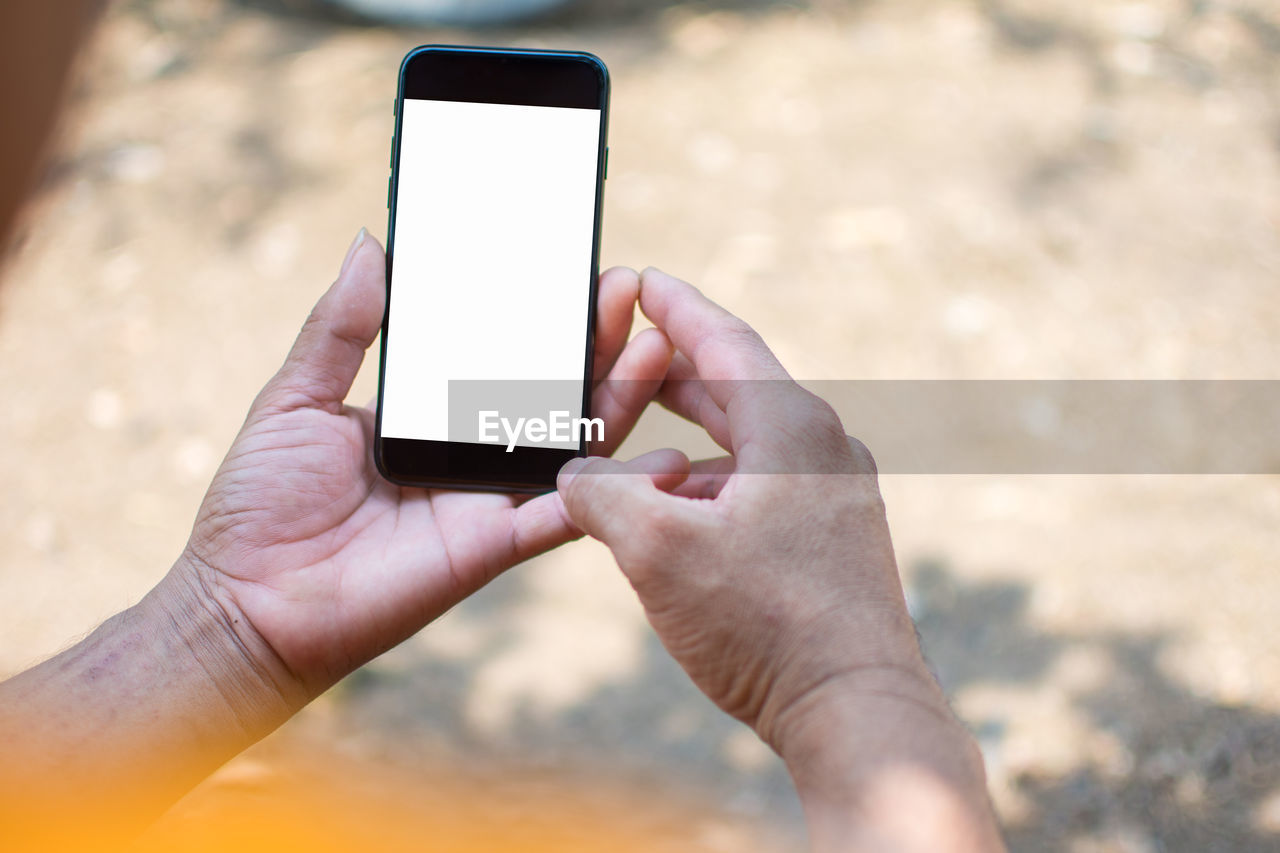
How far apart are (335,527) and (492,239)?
0.55 meters

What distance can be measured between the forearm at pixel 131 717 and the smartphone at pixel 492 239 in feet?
1.48

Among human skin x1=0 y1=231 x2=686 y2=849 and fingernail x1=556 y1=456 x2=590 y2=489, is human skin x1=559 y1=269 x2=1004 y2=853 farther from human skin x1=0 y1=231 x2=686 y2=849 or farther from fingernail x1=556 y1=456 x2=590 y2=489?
human skin x1=0 y1=231 x2=686 y2=849

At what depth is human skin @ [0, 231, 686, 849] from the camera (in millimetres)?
1349

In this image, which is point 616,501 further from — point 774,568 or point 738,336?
point 738,336

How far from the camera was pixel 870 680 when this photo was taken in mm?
1076

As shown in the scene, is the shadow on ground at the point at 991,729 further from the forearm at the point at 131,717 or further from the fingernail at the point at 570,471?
the fingernail at the point at 570,471

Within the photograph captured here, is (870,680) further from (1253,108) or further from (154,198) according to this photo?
(1253,108)

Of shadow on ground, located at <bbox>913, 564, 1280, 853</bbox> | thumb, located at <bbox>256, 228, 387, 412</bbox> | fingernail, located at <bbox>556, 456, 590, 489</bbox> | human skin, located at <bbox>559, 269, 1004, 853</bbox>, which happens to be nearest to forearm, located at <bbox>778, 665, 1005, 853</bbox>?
human skin, located at <bbox>559, 269, 1004, 853</bbox>

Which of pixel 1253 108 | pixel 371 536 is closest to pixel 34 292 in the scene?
pixel 371 536

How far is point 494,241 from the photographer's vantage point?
1660 millimetres

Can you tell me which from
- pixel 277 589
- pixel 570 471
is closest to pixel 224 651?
pixel 277 589

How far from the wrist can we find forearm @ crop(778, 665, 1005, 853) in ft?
2.73

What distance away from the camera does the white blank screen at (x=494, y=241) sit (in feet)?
5.41

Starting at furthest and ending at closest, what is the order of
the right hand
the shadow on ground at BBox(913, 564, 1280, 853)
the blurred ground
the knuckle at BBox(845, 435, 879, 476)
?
the blurred ground
the shadow on ground at BBox(913, 564, 1280, 853)
the knuckle at BBox(845, 435, 879, 476)
the right hand
